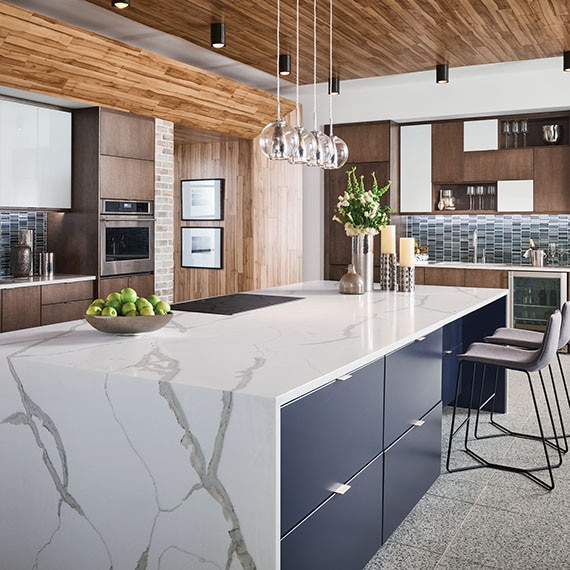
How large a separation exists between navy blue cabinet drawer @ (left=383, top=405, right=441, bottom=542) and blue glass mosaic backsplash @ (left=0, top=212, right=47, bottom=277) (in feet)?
13.1

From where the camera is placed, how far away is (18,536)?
7.67 ft

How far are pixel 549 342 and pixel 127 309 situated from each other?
2.01 metres

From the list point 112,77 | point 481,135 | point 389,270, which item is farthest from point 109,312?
point 481,135

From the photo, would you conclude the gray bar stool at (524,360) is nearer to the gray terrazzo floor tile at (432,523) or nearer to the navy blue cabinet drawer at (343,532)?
the gray terrazzo floor tile at (432,523)

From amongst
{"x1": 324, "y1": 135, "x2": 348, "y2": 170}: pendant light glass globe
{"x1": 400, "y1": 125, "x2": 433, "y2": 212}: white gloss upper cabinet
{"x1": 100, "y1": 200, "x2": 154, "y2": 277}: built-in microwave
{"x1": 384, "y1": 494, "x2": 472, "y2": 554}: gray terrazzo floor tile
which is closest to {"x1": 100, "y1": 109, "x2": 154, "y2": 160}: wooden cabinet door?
{"x1": 100, "y1": 200, "x2": 154, "y2": 277}: built-in microwave

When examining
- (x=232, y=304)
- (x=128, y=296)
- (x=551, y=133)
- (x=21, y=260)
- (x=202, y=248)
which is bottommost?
(x=232, y=304)

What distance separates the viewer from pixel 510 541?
2838mm

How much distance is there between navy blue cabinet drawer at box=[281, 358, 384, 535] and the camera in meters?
1.90

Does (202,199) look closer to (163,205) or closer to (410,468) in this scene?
(163,205)

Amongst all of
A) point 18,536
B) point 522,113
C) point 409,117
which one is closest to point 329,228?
point 409,117

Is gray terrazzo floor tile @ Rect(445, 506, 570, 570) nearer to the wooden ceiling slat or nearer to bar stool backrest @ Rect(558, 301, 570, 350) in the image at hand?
bar stool backrest @ Rect(558, 301, 570, 350)

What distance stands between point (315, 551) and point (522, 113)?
6.38m

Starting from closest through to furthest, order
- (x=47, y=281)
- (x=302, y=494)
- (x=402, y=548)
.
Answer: (x=302, y=494), (x=402, y=548), (x=47, y=281)

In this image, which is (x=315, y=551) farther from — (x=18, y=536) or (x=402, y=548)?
(x=18, y=536)
